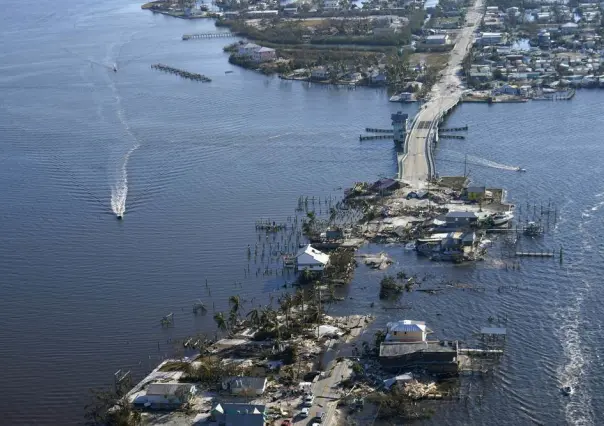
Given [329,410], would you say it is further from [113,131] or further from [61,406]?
[113,131]

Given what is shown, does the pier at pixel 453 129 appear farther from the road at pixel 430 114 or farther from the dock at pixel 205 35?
the dock at pixel 205 35

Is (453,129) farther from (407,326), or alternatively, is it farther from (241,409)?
(241,409)

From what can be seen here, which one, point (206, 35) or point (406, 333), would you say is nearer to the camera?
point (406, 333)

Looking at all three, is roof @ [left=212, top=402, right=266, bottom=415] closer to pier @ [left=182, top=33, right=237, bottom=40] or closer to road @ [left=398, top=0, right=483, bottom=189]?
road @ [left=398, top=0, right=483, bottom=189]

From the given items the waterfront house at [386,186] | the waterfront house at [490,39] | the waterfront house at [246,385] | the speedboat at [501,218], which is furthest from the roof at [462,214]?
the waterfront house at [490,39]

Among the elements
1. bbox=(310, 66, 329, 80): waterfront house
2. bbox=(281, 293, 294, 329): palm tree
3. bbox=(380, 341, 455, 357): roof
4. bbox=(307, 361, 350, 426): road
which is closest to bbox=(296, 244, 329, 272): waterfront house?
bbox=(281, 293, 294, 329): palm tree

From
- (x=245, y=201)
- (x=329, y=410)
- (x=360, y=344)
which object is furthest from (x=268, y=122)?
(x=329, y=410)

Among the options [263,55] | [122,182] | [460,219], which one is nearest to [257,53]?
[263,55]

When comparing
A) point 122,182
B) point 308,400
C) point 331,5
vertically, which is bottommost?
point 308,400
